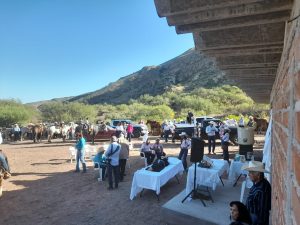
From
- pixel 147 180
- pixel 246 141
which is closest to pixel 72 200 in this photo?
pixel 147 180

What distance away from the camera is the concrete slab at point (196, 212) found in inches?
264

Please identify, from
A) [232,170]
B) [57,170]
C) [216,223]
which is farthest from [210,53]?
[57,170]

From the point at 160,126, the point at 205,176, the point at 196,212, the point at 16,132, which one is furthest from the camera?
the point at 16,132

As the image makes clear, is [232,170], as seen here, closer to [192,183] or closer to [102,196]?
[192,183]

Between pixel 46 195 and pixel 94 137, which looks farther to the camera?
pixel 94 137

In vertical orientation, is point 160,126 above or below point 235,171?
above

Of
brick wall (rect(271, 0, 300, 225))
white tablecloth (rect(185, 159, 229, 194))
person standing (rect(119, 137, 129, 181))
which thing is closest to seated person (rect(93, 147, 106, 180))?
person standing (rect(119, 137, 129, 181))

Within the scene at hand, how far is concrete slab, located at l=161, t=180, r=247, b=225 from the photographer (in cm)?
671

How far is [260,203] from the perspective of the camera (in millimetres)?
4094

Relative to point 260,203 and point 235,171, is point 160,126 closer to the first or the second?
point 235,171

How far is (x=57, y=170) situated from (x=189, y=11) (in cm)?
1319

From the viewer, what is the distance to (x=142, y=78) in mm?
99375

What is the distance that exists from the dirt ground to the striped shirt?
3.74m

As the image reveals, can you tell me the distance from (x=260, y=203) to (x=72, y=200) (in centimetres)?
668
